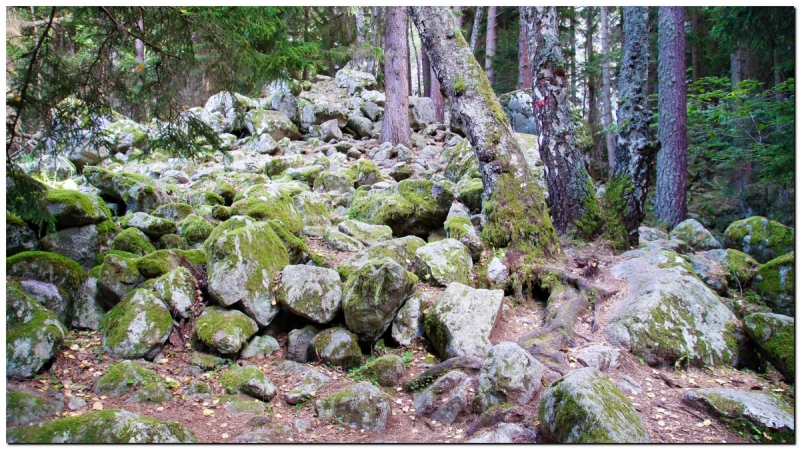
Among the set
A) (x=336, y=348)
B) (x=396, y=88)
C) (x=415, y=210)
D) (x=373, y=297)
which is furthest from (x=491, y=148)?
(x=396, y=88)

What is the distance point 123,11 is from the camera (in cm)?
418

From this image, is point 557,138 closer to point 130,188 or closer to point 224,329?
point 224,329

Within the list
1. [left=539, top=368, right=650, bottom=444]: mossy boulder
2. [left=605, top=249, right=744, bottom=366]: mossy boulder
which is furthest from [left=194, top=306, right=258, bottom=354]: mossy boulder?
[left=605, top=249, right=744, bottom=366]: mossy boulder

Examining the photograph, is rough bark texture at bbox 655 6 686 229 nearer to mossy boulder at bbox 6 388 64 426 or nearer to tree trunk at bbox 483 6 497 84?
tree trunk at bbox 483 6 497 84

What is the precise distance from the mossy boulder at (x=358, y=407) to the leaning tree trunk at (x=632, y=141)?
13.7 feet

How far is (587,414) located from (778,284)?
3.89 metres

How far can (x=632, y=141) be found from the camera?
6.29 m

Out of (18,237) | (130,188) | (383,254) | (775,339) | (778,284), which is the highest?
(130,188)

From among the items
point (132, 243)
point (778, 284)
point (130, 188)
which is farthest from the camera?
point (130, 188)

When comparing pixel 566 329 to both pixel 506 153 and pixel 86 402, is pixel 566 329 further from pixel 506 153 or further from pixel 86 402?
pixel 86 402

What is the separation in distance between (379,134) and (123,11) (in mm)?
10565

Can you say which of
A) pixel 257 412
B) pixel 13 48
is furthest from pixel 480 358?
pixel 13 48

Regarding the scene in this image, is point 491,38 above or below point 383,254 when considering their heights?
above

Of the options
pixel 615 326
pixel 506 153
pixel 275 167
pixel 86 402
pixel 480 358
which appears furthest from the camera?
pixel 275 167
